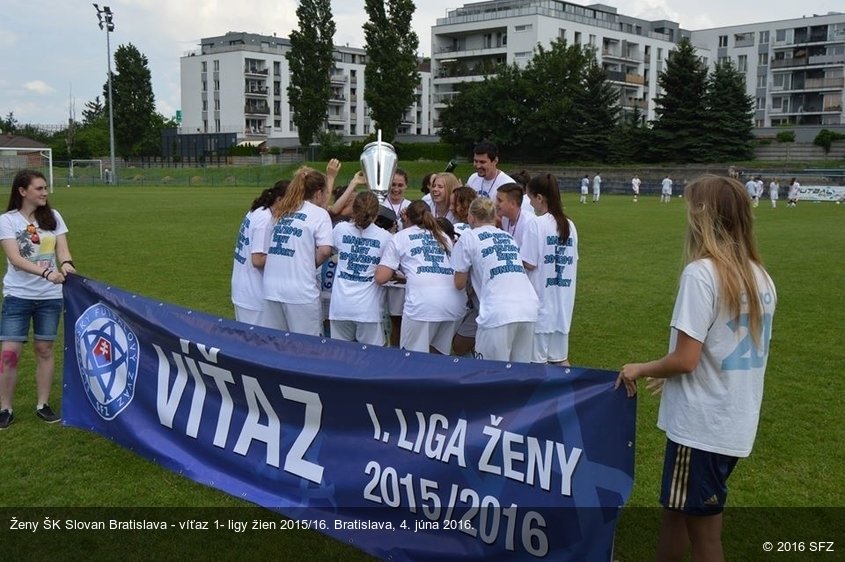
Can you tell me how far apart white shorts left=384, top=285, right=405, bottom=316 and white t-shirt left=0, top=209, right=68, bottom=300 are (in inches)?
109

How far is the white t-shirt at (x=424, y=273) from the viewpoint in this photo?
6.12m

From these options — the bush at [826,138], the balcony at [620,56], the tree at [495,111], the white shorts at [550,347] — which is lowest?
the white shorts at [550,347]

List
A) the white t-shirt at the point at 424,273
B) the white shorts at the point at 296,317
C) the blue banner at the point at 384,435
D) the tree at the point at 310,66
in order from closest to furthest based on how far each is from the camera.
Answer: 1. the blue banner at the point at 384,435
2. the white t-shirt at the point at 424,273
3. the white shorts at the point at 296,317
4. the tree at the point at 310,66

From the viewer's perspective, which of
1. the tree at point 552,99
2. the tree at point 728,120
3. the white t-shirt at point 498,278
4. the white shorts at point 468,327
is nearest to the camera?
the white t-shirt at point 498,278

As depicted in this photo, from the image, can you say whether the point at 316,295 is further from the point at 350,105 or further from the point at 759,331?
the point at 350,105

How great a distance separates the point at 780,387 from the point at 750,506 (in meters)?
3.06

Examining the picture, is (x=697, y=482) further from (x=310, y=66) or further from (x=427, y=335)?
(x=310, y=66)

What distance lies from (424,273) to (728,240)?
299 centimetres

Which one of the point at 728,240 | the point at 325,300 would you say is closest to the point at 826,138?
the point at 325,300

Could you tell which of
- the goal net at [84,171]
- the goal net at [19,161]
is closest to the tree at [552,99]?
the goal net at [84,171]

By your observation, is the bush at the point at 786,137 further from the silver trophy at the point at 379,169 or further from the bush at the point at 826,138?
the silver trophy at the point at 379,169

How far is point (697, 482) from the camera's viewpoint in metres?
3.51

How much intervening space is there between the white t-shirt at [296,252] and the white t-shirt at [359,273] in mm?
219

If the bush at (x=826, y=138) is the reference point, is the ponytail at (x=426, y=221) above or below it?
below
